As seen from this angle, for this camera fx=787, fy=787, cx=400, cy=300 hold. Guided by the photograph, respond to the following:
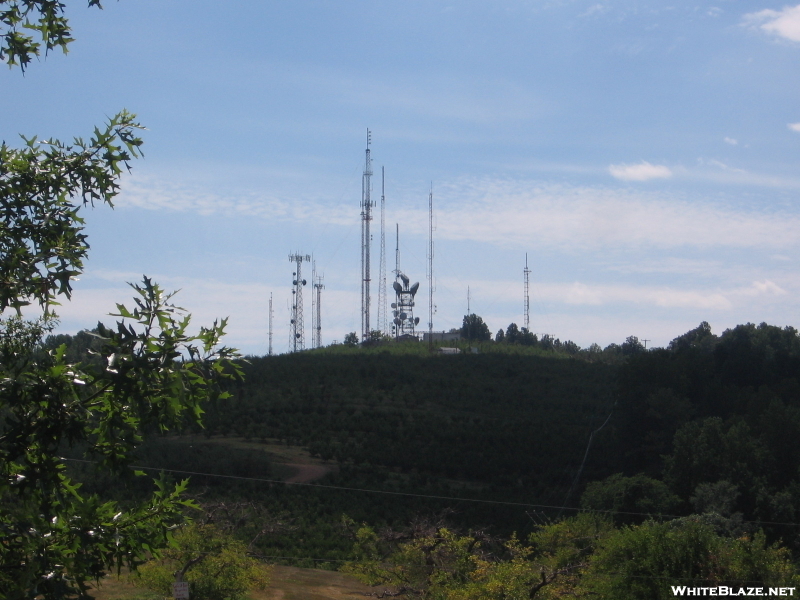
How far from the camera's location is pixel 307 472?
146 feet

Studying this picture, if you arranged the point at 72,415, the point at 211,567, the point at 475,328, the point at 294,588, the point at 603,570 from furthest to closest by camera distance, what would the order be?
the point at 475,328, the point at 294,588, the point at 211,567, the point at 603,570, the point at 72,415

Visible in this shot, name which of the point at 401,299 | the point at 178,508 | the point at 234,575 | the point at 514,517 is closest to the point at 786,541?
the point at 514,517

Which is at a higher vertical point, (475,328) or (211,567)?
(475,328)

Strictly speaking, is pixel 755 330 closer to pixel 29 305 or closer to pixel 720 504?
pixel 720 504

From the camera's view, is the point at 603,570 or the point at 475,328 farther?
the point at 475,328

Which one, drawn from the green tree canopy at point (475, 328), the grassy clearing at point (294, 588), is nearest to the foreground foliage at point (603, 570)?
the grassy clearing at point (294, 588)

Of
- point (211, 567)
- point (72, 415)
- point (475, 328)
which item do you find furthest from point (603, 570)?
point (475, 328)

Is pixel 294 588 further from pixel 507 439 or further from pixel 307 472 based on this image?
pixel 507 439

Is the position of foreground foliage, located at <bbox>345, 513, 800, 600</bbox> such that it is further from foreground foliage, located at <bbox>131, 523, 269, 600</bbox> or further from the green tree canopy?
the green tree canopy

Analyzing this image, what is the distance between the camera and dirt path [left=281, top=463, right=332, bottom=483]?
4291cm

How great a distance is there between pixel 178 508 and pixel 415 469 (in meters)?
44.5

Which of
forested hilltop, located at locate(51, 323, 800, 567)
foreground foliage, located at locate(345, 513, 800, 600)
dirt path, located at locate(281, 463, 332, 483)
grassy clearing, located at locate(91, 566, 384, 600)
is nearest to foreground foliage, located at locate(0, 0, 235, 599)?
foreground foliage, located at locate(345, 513, 800, 600)

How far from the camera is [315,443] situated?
1976 inches

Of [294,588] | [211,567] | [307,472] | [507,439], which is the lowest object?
[294,588]
